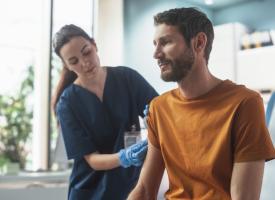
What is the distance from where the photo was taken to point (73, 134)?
68.8 inches

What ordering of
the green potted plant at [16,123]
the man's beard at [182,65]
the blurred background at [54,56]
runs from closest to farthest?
the man's beard at [182,65]
the blurred background at [54,56]
the green potted plant at [16,123]

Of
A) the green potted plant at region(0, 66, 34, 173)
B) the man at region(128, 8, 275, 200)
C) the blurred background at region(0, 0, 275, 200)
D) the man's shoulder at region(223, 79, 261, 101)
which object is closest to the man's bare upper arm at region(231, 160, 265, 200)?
the man at region(128, 8, 275, 200)

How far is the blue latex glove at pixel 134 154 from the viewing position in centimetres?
151

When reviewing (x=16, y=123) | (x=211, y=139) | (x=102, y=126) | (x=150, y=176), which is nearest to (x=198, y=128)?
(x=211, y=139)

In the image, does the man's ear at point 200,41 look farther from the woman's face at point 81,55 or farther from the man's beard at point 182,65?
the woman's face at point 81,55

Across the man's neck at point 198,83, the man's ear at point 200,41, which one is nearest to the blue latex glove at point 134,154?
the man's neck at point 198,83

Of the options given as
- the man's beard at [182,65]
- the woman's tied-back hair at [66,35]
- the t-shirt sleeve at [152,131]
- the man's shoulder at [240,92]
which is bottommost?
the t-shirt sleeve at [152,131]

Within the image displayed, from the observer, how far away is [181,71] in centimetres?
120

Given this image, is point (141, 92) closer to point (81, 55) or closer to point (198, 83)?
point (81, 55)

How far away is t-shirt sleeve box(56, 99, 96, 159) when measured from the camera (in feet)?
5.63

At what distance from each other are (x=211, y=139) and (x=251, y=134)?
0.12 metres

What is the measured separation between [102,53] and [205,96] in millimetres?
3053

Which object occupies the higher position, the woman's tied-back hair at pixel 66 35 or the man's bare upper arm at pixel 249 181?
the woman's tied-back hair at pixel 66 35

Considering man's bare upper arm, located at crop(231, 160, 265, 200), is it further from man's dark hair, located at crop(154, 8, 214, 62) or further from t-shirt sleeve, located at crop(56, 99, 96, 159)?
t-shirt sleeve, located at crop(56, 99, 96, 159)
